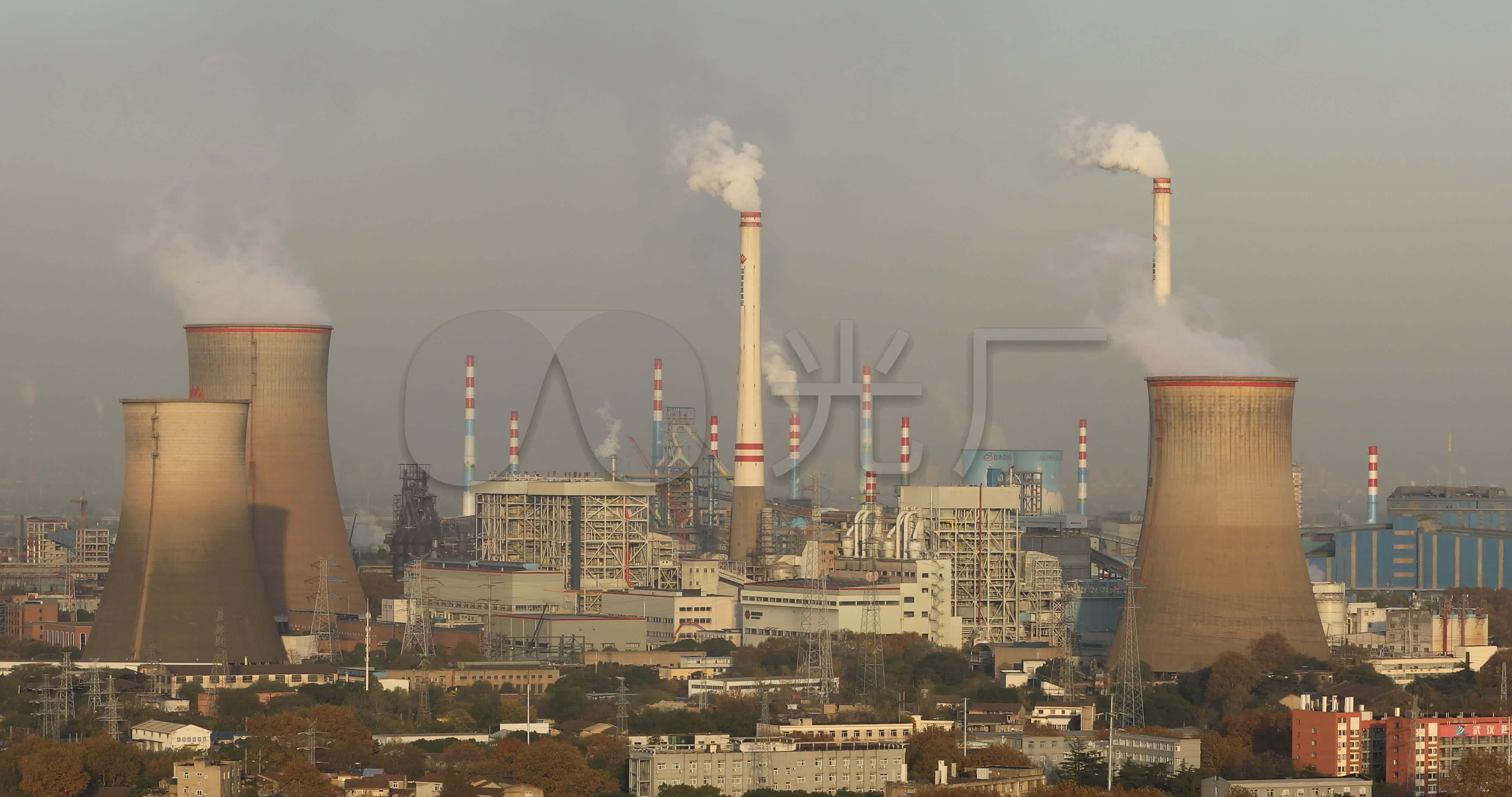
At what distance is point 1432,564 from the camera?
54625mm

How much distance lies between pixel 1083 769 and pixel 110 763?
31.4ft

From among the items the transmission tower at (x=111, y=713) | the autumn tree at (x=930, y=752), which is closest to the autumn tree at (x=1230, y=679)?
the autumn tree at (x=930, y=752)

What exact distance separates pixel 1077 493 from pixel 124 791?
38180 mm

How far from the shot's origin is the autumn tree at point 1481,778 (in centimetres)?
2525

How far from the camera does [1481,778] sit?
2556 centimetres

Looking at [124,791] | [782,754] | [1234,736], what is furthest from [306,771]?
[1234,736]

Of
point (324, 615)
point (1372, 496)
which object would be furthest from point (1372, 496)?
point (324, 615)

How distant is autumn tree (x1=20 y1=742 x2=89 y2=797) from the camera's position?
85.1 ft

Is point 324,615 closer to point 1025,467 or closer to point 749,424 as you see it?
point 749,424

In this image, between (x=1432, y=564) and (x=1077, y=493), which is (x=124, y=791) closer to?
(x=1432, y=564)

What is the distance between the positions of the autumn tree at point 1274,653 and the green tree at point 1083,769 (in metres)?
6.70

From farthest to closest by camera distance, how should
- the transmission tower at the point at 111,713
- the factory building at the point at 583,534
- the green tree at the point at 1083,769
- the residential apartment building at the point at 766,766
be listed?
the factory building at the point at 583,534, the transmission tower at the point at 111,713, the green tree at the point at 1083,769, the residential apartment building at the point at 766,766

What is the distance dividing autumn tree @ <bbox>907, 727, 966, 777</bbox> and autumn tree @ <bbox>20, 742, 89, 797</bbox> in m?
8.11

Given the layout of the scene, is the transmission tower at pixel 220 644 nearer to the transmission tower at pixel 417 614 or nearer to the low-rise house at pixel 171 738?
the transmission tower at pixel 417 614
